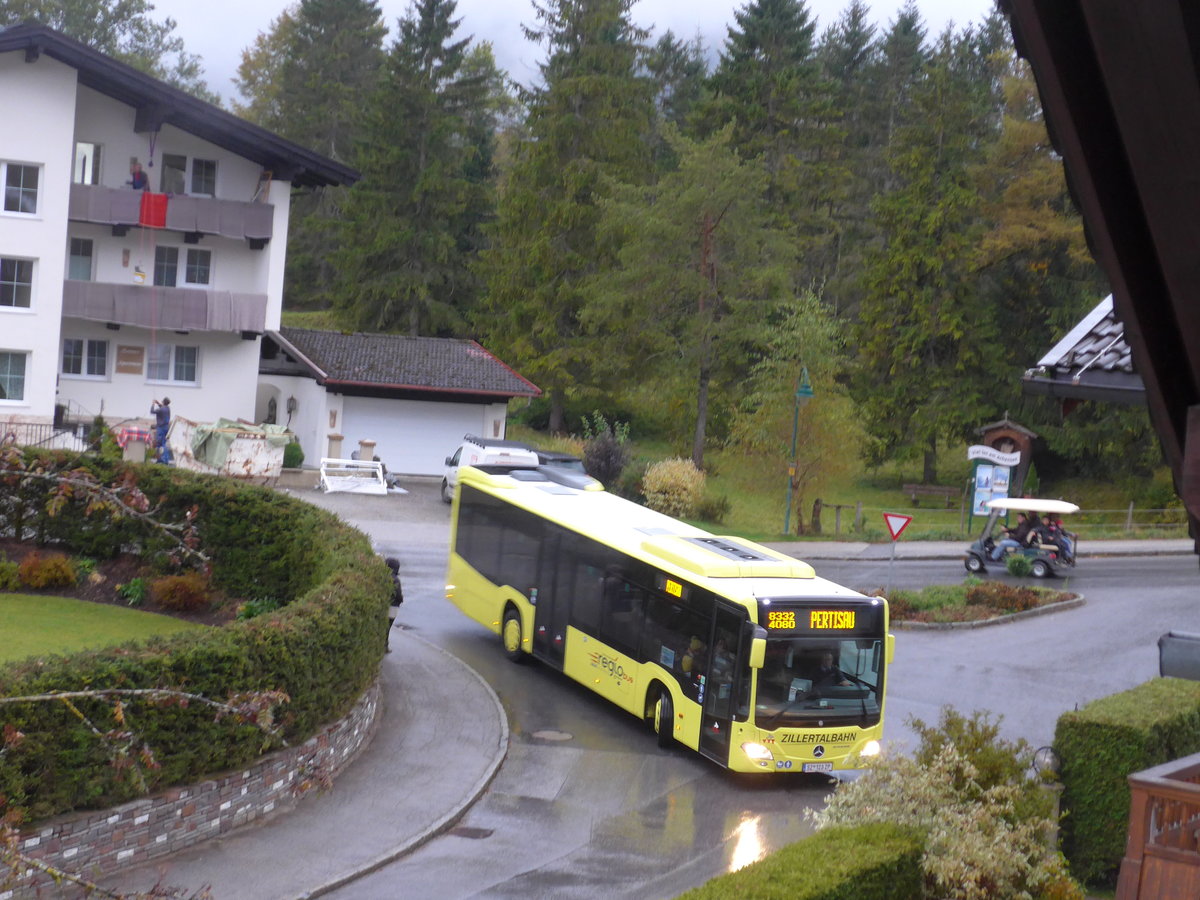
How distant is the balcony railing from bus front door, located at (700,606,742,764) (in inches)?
289

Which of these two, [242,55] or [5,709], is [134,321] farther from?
[242,55]

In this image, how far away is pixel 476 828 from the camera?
1333 centimetres

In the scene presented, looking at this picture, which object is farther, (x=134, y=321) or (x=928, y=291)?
(x=928, y=291)

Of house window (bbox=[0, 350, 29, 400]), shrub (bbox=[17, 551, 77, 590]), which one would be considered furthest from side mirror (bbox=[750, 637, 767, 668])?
house window (bbox=[0, 350, 29, 400])

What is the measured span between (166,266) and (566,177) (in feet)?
65.0

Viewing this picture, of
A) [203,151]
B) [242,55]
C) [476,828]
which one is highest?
[242,55]

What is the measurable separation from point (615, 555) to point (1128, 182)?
48.9 ft

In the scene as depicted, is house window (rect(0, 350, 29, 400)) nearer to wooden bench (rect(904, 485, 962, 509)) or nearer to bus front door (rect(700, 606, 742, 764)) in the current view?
bus front door (rect(700, 606, 742, 764))

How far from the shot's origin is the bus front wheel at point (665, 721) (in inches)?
653

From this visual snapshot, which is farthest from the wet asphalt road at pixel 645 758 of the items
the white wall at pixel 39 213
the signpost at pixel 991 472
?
A: the white wall at pixel 39 213

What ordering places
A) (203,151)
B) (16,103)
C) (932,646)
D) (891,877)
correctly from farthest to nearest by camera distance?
(203,151) → (16,103) → (932,646) → (891,877)

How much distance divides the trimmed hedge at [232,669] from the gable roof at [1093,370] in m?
5.88

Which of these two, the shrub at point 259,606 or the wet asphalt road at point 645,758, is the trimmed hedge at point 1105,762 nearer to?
the wet asphalt road at point 645,758

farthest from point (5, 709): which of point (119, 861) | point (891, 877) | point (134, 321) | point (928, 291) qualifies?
point (928, 291)
